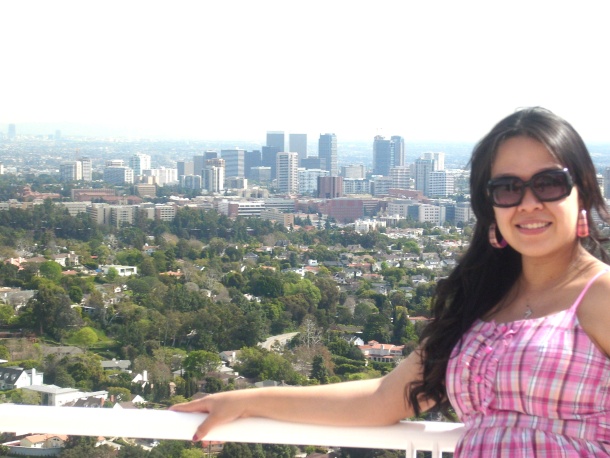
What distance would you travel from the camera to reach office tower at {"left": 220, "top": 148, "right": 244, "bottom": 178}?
1949 inches

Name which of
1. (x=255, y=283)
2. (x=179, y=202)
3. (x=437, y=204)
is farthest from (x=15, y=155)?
(x=255, y=283)

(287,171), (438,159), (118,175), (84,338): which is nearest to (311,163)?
(287,171)

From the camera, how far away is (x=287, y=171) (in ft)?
153

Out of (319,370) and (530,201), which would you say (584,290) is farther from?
(319,370)

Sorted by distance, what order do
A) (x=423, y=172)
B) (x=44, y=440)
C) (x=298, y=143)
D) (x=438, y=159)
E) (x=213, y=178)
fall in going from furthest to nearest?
(x=298, y=143)
(x=213, y=178)
(x=438, y=159)
(x=423, y=172)
(x=44, y=440)

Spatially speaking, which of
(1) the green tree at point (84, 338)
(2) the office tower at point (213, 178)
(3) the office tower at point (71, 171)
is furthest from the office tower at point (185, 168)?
(1) the green tree at point (84, 338)

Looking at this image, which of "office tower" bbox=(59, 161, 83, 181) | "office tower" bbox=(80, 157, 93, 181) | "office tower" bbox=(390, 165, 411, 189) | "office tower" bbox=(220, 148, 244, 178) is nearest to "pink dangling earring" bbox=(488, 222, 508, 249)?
"office tower" bbox=(390, 165, 411, 189)

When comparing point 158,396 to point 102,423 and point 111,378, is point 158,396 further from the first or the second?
point 102,423

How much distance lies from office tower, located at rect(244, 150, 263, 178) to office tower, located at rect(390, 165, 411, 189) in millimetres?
10874

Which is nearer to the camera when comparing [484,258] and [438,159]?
[484,258]

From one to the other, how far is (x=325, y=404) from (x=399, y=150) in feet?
157

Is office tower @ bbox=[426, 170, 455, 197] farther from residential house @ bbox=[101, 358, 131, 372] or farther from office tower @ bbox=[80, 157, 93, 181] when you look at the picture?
residential house @ bbox=[101, 358, 131, 372]

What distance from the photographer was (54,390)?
8492 millimetres

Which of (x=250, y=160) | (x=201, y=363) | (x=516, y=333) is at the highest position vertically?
(x=516, y=333)
